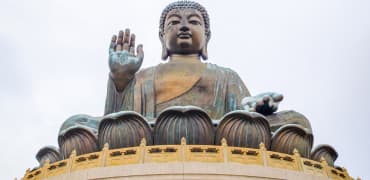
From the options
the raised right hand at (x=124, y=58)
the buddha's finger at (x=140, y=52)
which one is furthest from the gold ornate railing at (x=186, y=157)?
the buddha's finger at (x=140, y=52)

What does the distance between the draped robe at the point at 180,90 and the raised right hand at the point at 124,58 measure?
299mm

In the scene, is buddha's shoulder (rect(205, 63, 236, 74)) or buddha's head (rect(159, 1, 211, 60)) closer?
buddha's shoulder (rect(205, 63, 236, 74))

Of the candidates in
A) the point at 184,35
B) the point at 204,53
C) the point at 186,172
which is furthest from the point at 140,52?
the point at 186,172

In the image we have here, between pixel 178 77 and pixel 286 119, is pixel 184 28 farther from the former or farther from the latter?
pixel 286 119

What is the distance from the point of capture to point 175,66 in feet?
36.2

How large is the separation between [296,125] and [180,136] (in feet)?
5.43

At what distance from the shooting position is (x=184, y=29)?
11516 mm

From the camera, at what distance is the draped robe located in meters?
9.84

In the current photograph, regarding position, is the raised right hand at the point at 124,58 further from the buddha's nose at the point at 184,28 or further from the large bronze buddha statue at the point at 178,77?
the buddha's nose at the point at 184,28

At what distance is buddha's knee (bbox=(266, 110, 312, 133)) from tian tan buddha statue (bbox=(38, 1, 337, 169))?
0.01 m

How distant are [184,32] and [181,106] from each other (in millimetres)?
3312

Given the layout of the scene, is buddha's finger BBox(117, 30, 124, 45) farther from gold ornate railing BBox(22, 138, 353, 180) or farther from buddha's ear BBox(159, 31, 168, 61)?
buddha's ear BBox(159, 31, 168, 61)

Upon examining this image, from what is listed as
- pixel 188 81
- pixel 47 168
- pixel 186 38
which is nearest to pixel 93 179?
pixel 47 168

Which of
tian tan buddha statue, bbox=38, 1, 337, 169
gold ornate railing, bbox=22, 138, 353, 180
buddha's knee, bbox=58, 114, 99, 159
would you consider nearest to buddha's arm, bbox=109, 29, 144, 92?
tian tan buddha statue, bbox=38, 1, 337, 169
